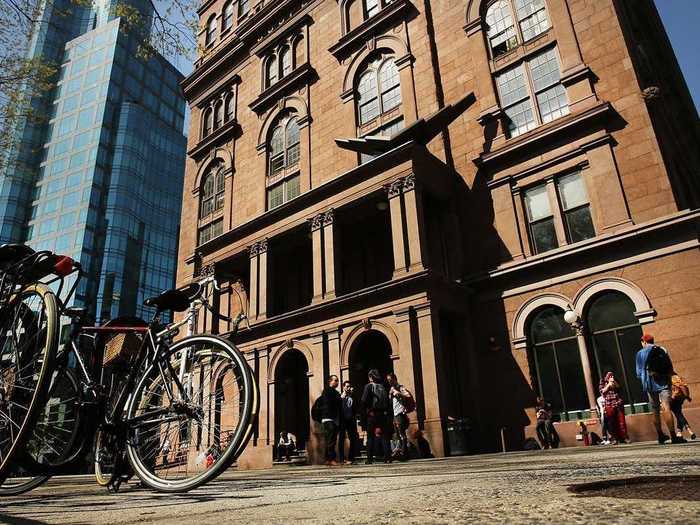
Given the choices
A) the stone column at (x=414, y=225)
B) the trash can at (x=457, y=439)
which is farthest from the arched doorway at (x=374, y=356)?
the trash can at (x=457, y=439)

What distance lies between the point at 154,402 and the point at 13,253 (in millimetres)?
1984

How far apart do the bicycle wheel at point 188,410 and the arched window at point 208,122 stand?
3110 centimetres

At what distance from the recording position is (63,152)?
7175cm

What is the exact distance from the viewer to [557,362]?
1552 centimetres

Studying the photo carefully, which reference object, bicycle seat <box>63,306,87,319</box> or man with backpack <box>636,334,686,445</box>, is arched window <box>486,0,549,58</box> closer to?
man with backpack <box>636,334,686,445</box>

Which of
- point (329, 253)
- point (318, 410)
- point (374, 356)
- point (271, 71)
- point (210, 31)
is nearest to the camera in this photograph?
point (318, 410)

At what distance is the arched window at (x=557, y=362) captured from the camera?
591 inches

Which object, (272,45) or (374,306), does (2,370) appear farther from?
(272,45)

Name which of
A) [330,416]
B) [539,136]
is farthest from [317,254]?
[539,136]

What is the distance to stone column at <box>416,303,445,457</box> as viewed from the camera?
1377cm

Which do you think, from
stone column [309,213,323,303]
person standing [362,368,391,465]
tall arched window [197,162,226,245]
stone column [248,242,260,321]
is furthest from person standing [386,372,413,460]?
tall arched window [197,162,226,245]

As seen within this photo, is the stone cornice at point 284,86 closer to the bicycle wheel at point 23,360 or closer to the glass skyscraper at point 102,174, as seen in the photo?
the bicycle wheel at point 23,360

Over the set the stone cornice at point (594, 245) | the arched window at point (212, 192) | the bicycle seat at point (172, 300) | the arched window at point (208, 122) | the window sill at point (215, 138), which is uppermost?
the arched window at point (208, 122)

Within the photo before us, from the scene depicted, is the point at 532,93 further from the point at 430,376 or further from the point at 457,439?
the point at 457,439
